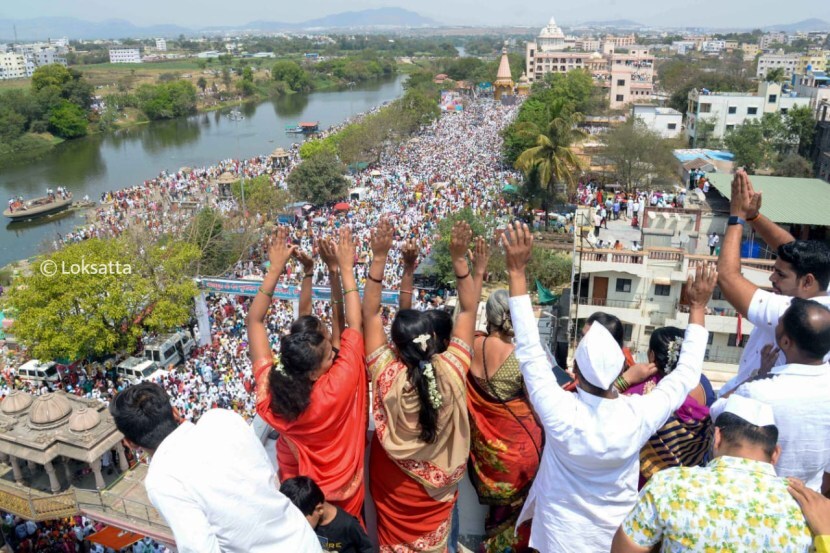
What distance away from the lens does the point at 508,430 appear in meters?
2.15

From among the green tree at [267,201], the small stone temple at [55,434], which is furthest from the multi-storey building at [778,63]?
the small stone temple at [55,434]

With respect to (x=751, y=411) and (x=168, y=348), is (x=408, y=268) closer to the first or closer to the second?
(x=751, y=411)

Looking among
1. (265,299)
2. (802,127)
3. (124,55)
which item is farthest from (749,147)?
(124,55)

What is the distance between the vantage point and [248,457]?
1.63 metres

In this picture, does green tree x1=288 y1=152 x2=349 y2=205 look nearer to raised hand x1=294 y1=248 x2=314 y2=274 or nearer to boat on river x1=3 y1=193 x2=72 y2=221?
boat on river x1=3 y1=193 x2=72 y2=221

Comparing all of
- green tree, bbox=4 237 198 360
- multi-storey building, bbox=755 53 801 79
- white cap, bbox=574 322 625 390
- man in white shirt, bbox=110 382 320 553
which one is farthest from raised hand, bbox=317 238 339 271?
multi-storey building, bbox=755 53 801 79

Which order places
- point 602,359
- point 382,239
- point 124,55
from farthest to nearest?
point 124,55 → point 382,239 → point 602,359

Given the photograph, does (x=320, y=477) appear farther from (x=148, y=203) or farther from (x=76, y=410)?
(x=148, y=203)

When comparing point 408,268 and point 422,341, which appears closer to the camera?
point 422,341

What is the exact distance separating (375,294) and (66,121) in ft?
163

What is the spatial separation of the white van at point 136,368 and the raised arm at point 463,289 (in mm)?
10764

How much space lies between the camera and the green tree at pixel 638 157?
2319 cm

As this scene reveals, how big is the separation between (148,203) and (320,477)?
24527 millimetres

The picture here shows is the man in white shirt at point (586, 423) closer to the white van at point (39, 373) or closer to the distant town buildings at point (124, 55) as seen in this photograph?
the white van at point (39, 373)
